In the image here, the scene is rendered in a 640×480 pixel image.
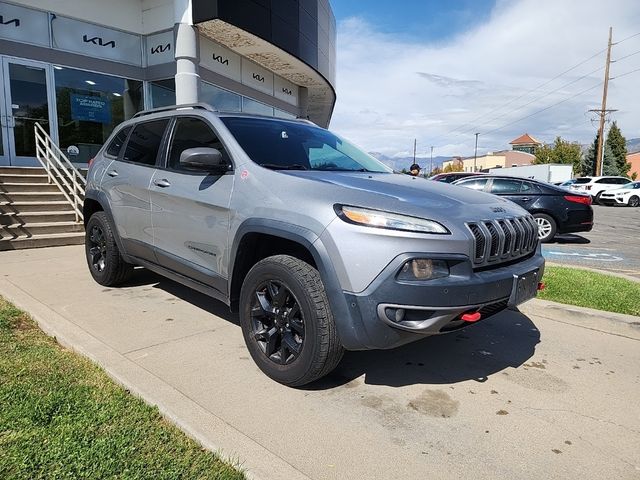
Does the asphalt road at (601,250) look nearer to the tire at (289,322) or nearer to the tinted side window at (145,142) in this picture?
the tire at (289,322)

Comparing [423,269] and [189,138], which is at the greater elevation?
[189,138]

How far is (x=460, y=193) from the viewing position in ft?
10.6

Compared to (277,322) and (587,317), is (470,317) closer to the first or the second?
(277,322)

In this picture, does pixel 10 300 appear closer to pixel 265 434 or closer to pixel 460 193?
pixel 265 434

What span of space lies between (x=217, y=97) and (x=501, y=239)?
12.9 meters

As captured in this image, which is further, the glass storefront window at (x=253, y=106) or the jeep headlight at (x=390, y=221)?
the glass storefront window at (x=253, y=106)

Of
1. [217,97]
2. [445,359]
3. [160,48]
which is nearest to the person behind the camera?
[445,359]

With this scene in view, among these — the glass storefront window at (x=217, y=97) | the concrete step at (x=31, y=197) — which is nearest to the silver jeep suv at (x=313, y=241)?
the concrete step at (x=31, y=197)

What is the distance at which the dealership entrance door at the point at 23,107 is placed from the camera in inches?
420

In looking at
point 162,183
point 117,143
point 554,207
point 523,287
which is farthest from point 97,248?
point 554,207

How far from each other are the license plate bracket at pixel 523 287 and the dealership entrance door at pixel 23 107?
1166 centimetres

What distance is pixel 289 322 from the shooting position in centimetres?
292

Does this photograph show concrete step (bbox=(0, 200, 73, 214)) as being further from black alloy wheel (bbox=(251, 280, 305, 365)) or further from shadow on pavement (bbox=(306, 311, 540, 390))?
shadow on pavement (bbox=(306, 311, 540, 390))

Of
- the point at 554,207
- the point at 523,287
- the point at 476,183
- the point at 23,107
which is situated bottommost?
the point at 523,287
